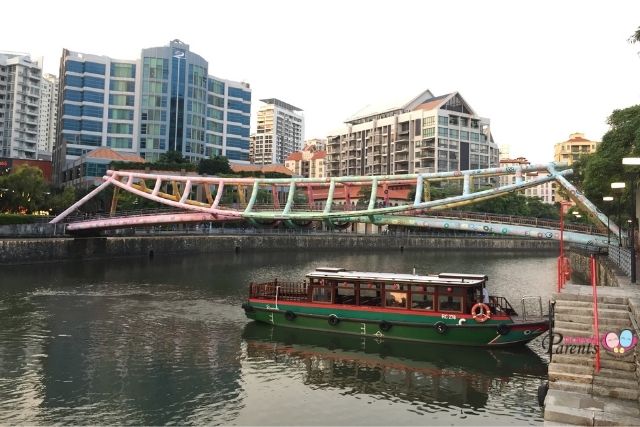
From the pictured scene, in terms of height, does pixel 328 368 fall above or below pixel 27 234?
below

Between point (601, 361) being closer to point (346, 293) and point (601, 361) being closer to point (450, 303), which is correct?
point (450, 303)

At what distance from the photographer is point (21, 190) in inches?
2354

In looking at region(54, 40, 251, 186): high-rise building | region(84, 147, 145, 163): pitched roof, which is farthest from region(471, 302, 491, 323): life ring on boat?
region(54, 40, 251, 186): high-rise building

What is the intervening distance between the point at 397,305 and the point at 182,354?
9.77 meters

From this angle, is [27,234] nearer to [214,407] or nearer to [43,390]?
[43,390]

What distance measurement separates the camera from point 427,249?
9606cm

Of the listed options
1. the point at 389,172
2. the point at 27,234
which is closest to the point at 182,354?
the point at 27,234

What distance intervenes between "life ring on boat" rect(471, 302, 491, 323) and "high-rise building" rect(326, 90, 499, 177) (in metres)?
90.4

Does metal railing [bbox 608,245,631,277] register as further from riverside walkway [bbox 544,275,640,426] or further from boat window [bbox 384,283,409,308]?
boat window [bbox 384,283,409,308]

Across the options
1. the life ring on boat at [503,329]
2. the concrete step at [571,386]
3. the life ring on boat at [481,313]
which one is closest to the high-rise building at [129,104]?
the life ring on boat at [481,313]

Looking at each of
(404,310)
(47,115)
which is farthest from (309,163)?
(404,310)

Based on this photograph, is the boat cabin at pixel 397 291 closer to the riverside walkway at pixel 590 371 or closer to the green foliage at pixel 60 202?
the riverside walkway at pixel 590 371

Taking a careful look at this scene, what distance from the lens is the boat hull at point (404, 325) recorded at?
21734 mm

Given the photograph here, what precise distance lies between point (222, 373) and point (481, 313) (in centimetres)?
1106
